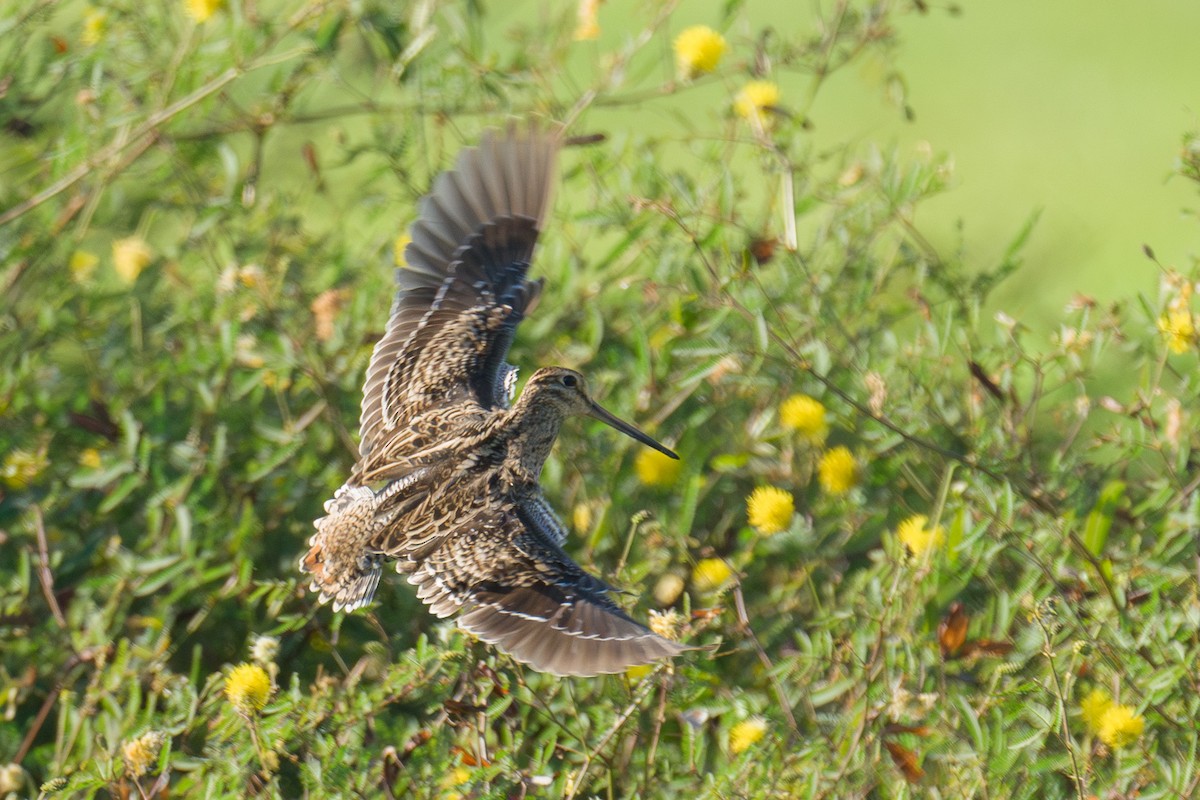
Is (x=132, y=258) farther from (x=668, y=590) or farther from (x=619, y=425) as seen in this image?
(x=668, y=590)

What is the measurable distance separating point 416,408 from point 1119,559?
102 cm

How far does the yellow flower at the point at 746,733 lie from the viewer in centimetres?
171

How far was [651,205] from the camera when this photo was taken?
1.78m

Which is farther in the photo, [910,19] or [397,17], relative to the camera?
[910,19]

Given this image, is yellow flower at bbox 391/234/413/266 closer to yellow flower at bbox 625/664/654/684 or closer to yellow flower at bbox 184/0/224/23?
yellow flower at bbox 184/0/224/23

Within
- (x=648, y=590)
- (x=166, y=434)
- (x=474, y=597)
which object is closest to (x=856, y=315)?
(x=648, y=590)

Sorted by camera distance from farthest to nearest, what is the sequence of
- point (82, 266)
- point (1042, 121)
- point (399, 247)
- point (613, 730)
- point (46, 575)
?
point (1042, 121) < point (82, 266) < point (399, 247) < point (46, 575) < point (613, 730)

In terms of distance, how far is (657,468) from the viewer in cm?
225

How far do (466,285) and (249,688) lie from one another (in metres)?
0.73

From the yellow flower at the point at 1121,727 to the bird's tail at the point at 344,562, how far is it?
91 centimetres

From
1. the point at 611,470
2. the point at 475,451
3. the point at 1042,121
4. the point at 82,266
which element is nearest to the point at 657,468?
the point at 611,470

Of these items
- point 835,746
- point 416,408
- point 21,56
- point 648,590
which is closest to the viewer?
point 835,746

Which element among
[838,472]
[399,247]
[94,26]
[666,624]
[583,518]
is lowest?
[583,518]

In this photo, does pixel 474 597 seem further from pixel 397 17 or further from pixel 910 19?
pixel 910 19
